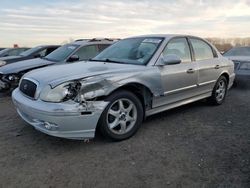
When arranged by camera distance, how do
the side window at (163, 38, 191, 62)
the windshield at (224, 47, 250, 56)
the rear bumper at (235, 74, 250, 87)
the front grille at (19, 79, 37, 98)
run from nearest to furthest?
the front grille at (19, 79, 37, 98)
the side window at (163, 38, 191, 62)
the rear bumper at (235, 74, 250, 87)
the windshield at (224, 47, 250, 56)

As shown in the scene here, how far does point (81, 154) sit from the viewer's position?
3.89 meters

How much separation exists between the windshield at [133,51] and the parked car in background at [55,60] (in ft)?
7.66

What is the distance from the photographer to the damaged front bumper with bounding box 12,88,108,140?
373 cm

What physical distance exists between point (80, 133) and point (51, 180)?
0.82 metres

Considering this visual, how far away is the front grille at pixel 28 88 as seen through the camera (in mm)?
4171

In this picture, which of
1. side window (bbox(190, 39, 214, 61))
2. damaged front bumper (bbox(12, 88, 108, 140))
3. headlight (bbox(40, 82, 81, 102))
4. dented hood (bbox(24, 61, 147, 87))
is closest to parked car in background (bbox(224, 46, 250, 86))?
side window (bbox(190, 39, 214, 61))

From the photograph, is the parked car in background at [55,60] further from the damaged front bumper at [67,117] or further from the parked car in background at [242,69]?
the parked car in background at [242,69]

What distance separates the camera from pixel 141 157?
12.4ft

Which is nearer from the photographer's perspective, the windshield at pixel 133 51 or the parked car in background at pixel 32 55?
the windshield at pixel 133 51

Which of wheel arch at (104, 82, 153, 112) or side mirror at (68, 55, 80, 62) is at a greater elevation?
side mirror at (68, 55, 80, 62)

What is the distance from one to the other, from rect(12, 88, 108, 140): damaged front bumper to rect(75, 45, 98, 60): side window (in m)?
4.41

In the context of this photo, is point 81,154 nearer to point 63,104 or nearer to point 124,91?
point 63,104

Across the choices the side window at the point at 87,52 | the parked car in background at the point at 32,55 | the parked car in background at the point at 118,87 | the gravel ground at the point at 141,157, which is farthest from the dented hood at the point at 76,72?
the parked car in background at the point at 32,55

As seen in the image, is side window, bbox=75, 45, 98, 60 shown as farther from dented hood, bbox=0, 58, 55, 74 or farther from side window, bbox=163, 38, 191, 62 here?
side window, bbox=163, 38, 191, 62
